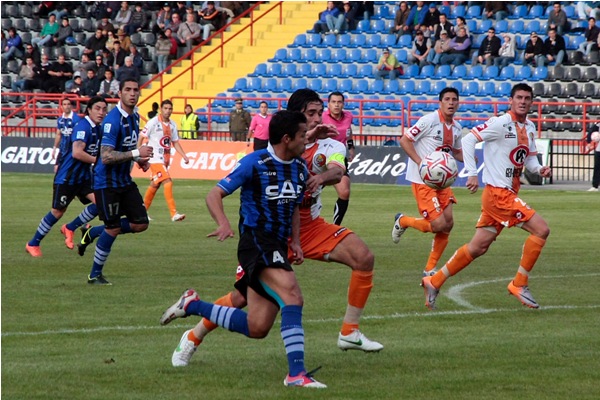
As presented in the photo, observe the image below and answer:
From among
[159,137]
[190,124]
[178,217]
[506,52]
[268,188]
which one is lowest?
[178,217]

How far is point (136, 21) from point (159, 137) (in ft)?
69.7

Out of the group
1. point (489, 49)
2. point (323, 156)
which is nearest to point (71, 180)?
point (323, 156)

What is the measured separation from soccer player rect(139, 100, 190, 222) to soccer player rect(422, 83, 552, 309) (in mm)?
10603

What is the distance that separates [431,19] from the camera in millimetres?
36938

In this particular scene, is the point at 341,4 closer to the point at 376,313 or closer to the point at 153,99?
the point at 153,99

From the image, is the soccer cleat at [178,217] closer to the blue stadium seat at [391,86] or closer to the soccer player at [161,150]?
the soccer player at [161,150]

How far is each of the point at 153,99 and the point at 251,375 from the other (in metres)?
33.7

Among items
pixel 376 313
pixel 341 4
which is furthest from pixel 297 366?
pixel 341 4

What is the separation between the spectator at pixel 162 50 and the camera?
42000mm

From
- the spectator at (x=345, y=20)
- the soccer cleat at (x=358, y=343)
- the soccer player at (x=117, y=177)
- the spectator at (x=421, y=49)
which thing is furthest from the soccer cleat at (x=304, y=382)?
the spectator at (x=345, y=20)

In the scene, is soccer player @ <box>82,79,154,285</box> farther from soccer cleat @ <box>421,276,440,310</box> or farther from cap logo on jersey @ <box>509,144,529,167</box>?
cap logo on jersey @ <box>509,144,529,167</box>

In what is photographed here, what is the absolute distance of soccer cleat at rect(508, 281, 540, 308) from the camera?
11742 mm

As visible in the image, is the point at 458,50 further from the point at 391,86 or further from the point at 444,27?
the point at 391,86

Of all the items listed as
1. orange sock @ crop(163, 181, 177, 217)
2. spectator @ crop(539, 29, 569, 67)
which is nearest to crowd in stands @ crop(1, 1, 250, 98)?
spectator @ crop(539, 29, 569, 67)
